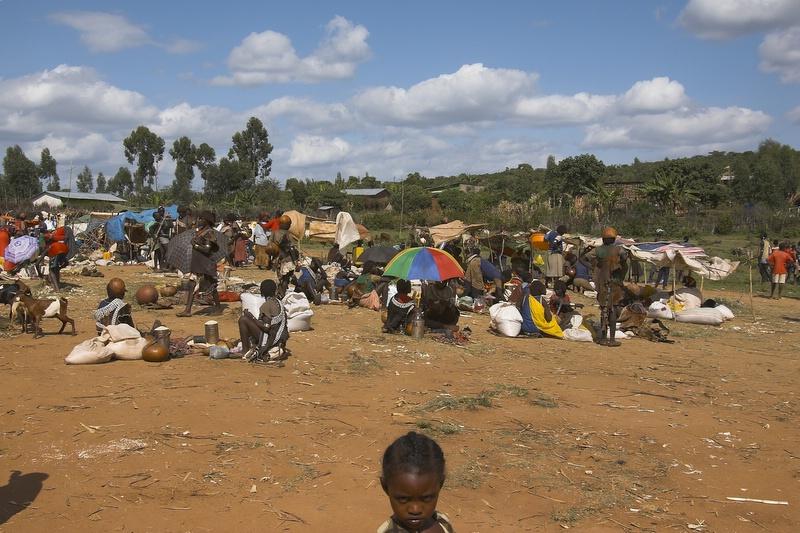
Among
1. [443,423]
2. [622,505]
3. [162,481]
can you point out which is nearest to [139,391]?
[162,481]

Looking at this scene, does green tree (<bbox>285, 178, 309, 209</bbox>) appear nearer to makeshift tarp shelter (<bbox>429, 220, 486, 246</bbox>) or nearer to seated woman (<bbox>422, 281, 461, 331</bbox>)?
makeshift tarp shelter (<bbox>429, 220, 486, 246</bbox>)

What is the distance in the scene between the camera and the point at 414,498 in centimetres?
225

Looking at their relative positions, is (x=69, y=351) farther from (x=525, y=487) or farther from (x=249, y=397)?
(x=525, y=487)

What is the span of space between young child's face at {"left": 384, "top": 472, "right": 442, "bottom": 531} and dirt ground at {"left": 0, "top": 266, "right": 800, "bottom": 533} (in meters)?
1.69

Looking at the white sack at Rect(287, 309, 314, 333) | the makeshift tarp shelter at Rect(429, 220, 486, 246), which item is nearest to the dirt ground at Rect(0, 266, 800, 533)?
the white sack at Rect(287, 309, 314, 333)

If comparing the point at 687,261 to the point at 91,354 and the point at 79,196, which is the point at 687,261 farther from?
the point at 79,196

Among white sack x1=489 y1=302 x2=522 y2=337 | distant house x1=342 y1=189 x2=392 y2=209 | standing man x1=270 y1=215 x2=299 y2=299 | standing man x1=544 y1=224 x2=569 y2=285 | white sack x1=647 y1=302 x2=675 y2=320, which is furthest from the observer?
distant house x1=342 y1=189 x2=392 y2=209

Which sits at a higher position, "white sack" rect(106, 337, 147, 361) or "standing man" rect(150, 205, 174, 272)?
"standing man" rect(150, 205, 174, 272)

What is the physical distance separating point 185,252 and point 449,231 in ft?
24.7

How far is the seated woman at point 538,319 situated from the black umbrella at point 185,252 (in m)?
4.60

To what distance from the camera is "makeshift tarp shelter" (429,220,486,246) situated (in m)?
15.6

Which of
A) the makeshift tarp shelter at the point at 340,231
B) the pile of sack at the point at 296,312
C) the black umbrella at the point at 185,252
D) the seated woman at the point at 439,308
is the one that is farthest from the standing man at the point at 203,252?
the makeshift tarp shelter at the point at 340,231

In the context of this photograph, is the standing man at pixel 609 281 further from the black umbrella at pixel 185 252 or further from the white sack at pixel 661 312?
the black umbrella at pixel 185 252

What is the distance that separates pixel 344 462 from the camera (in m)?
4.73
